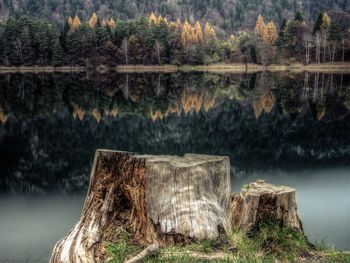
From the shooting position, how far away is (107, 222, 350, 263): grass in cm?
623

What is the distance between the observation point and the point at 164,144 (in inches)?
839

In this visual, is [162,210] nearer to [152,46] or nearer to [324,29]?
[152,46]

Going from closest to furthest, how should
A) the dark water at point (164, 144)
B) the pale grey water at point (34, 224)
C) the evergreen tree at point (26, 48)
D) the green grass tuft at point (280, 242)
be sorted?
the green grass tuft at point (280, 242), the pale grey water at point (34, 224), the dark water at point (164, 144), the evergreen tree at point (26, 48)

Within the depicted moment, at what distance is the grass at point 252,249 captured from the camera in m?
6.23

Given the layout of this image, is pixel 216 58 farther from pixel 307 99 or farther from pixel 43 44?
pixel 307 99

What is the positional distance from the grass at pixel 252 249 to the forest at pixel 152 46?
331 feet

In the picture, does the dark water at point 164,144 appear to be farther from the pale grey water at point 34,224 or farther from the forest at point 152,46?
the forest at point 152,46

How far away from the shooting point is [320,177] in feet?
52.1

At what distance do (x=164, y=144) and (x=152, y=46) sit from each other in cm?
9370

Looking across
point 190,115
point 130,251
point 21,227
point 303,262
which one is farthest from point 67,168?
point 190,115

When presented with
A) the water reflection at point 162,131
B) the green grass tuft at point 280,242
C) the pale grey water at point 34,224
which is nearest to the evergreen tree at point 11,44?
the water reflection at point 162,131

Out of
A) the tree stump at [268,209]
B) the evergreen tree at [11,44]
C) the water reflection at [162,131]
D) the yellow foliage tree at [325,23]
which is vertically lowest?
the water reflection at [162,131]

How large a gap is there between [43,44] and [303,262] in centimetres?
10864

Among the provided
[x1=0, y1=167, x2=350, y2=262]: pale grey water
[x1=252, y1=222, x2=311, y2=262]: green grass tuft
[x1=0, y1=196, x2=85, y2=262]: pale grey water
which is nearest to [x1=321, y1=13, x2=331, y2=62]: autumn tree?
[x1=0, y1=167, x2=350, y2=262]: pale grey water
